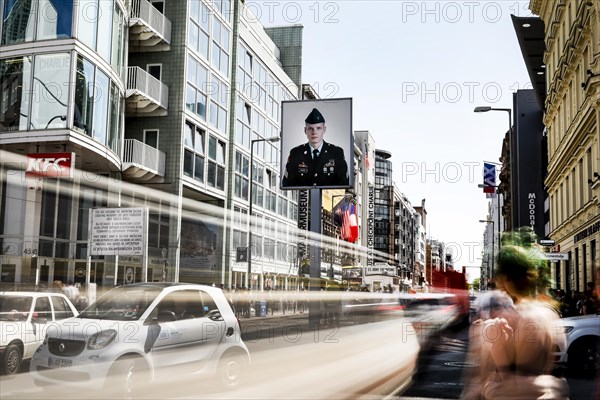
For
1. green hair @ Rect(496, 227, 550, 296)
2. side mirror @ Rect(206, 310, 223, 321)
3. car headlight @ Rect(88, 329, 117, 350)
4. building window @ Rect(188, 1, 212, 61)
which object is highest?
building window @ Rect(188, 1, 212, 61)

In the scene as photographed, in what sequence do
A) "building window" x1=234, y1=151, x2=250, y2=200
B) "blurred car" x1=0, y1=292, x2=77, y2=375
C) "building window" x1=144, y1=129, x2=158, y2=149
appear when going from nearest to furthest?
1. "blurred car" x1=0, y1=292, x2=77, y2=375
2. "building window" x1=144, y1=129, x2=158, y2=149
3. "building window" x1=234, y1=151, x2=250, y2=200

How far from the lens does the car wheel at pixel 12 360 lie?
476 inches

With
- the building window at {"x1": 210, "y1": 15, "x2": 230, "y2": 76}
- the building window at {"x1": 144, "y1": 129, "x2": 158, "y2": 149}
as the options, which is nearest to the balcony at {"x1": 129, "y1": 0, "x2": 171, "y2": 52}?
the building window at {"x1": 144, "y1": 129, "x2": 158, "y2": 149}

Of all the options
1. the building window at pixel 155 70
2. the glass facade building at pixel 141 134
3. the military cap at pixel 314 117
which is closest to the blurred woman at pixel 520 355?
the glass facade building at pixel 141 134

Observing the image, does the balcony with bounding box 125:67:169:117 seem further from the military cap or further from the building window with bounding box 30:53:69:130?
the military cap

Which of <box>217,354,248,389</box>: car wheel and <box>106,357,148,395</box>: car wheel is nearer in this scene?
<box>106,357,148,395</box>: car wheel

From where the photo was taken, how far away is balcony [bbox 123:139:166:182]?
1243 inches

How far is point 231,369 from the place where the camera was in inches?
400

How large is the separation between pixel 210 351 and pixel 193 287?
977 millimetres

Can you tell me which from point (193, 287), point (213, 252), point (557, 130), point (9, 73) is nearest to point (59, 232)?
point (9, 73)

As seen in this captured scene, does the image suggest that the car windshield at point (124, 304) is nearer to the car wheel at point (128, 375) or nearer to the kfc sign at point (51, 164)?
the car wheel at point (128, 375)

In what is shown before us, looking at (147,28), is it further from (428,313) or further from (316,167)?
(428,313)

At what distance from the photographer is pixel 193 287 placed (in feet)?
33.3

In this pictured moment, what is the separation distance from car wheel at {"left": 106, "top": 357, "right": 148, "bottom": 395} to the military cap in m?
19.0
